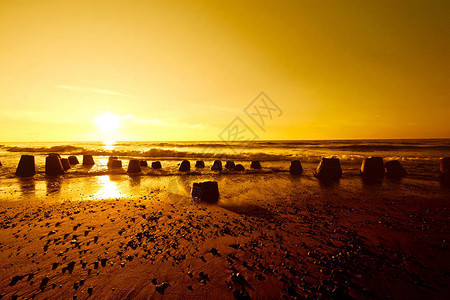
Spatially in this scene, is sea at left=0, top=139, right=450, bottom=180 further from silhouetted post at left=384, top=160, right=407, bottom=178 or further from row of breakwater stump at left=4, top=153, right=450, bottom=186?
silhouetted post at left=384, top=160, right=407, bottom=178

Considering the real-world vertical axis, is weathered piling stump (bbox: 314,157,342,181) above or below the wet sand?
above

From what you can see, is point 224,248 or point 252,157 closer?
point 224,248

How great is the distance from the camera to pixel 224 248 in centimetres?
481

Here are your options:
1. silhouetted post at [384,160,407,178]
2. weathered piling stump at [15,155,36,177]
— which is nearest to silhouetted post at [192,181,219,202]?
silhouetted post at [384,160,407,178]

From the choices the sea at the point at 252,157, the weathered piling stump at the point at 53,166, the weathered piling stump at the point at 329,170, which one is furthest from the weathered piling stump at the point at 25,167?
the weathered piling stump at the point at 329,170

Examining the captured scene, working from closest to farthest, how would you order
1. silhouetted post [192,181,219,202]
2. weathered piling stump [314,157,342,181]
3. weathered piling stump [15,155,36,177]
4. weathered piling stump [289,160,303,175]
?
silhouetted post [192,181,219,202]
weathered piling stump [314,157,342,181]
weathered piling stump [15,155,36,177]
weathered piling stump [289,160,303,175]

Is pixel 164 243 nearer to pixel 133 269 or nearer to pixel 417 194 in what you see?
pixel 133 269

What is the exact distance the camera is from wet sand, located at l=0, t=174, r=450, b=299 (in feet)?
11.6

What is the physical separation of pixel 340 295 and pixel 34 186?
598 inches

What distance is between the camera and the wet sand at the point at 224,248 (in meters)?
3.54

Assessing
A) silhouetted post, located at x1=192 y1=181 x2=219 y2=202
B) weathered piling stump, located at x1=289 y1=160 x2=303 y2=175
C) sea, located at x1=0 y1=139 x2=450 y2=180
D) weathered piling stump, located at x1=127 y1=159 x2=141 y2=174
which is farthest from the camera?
sea, located at x1=0 y1=139 x2=450 y2=180

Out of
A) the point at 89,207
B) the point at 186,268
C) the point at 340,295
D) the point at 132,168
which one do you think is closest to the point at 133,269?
the point at 186,268

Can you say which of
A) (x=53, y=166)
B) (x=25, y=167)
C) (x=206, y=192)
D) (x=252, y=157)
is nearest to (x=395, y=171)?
(x=206, y=192)

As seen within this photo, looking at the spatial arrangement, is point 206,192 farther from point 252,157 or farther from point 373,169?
point 252,157
